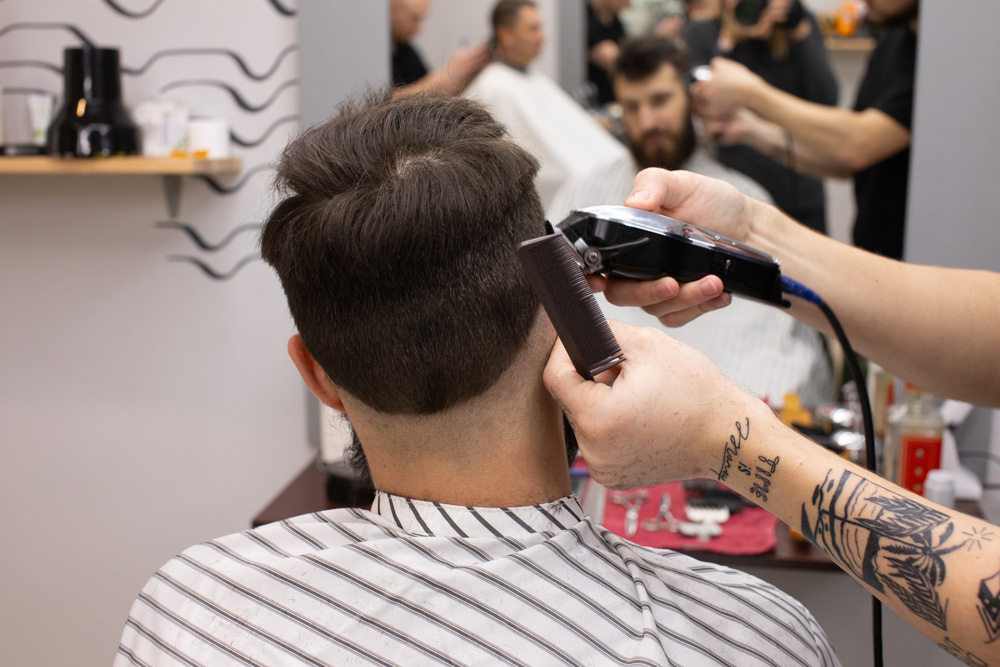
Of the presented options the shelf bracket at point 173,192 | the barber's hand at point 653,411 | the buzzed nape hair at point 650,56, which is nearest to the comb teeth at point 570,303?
the barber's hand at point 653,411

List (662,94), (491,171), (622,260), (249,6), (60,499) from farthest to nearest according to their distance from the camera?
1. (60,499)
2. (249,6)
3. (662,94)
4. (622,260)
5. (491,171)

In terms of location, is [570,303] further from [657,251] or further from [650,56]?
[650,56]

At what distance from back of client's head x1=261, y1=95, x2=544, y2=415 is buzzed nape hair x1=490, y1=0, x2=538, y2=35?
118cm

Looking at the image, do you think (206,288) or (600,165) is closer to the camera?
(600,165)

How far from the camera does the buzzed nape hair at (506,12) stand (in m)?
2.05

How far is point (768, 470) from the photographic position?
0.88 meters

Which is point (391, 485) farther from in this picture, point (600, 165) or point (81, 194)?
point (81, 194)

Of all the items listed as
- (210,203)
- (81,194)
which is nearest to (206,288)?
(210,203)

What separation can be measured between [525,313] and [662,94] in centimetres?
128

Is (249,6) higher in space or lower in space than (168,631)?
higher

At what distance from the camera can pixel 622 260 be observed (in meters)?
1.07

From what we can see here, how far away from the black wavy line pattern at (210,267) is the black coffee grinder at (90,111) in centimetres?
33

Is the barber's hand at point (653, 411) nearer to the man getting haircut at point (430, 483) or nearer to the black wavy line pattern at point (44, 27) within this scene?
the man getting haircut at point (430, 483)

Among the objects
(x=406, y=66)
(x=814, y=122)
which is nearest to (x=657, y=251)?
(x=814, y=122)
